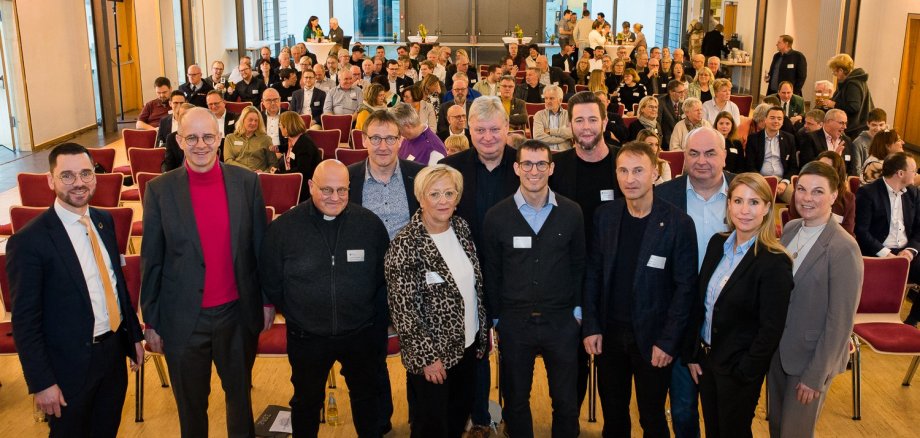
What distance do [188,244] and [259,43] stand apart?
23.2 metres

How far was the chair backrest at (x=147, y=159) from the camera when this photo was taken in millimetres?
8016

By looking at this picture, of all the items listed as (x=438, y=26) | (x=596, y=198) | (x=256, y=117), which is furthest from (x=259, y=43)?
(x=596, y=198)

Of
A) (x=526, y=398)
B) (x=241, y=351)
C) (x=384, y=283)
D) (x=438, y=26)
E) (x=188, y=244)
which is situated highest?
(x=438, y=26)

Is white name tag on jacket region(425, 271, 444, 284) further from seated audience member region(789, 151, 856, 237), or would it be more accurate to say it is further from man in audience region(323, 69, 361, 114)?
man in audience region(323, 69, 361, 114)

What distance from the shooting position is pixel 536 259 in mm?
3625

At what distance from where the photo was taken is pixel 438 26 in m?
26.4

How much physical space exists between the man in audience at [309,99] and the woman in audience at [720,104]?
16.7ft

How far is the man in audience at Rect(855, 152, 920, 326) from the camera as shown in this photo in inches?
225

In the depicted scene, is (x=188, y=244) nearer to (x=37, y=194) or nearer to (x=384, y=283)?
(x=384, y=283)

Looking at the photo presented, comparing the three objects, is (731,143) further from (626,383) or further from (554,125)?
(626,383)

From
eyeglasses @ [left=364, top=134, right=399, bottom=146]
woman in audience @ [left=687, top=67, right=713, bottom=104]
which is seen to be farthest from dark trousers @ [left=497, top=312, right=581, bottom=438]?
woman in audience @ [left=687, top=67, right=713, bottom=104]

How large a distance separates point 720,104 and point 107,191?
6949 mm

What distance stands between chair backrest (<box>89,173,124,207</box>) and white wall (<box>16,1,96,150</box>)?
7.40m

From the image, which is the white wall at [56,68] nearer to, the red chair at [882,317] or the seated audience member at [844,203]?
the seated audience member at [844,203]
